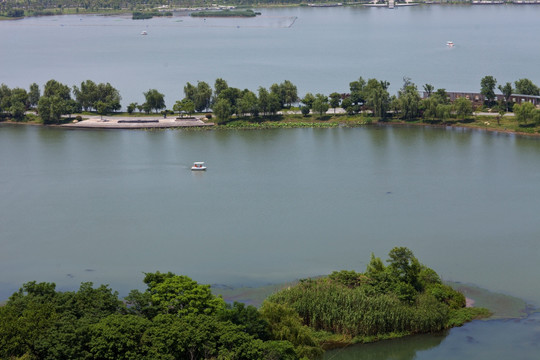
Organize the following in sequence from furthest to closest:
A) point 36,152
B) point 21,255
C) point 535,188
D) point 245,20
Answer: point 245,20 < point 36,152 < point 535,188 < point 21,255

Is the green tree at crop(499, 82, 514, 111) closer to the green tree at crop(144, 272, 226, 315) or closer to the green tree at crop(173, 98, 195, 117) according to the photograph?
the green tree at crop(173, 98, 195, 117)

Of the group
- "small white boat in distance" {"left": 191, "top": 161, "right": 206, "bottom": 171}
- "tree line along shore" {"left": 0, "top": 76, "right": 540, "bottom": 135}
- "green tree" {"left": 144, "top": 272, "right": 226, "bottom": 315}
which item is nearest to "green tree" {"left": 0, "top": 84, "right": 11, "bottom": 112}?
"tree line along shore" {"left": 0, "top": 76, "right": 540, "bottom": 135}

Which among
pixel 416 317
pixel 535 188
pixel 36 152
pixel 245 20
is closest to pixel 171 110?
pixel 36 152

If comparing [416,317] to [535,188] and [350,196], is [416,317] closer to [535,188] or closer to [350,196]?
[350,196]

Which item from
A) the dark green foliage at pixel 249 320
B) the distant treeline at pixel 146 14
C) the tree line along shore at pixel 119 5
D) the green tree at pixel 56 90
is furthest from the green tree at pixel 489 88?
the distant treeline at pixel 146 14

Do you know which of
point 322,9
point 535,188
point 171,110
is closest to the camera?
point 535,188

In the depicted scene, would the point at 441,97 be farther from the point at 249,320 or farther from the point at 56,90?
the point at 249,320
